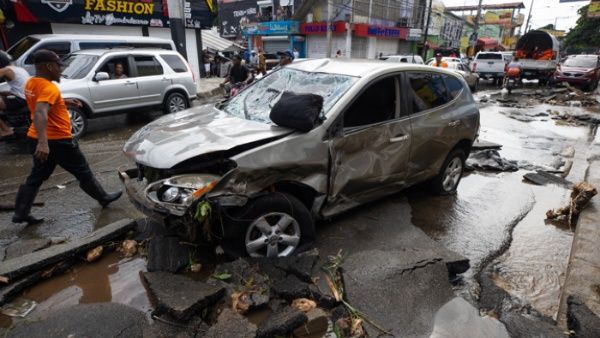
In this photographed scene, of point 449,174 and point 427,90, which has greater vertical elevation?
point 427,90

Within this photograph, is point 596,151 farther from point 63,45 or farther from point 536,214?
point 63,45

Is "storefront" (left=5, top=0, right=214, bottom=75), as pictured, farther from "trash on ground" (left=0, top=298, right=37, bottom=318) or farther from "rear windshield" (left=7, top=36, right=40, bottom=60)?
"trash on ground" (left=0, top=298, right=37, bottom=318)

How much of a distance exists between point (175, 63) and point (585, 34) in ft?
195

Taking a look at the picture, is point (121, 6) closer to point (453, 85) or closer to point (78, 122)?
point (78, 122)

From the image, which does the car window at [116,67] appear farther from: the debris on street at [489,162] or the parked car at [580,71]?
the parked car at [580,71]

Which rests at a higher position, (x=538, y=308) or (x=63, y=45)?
(x=63, y=45)

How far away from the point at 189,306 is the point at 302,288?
844 mm

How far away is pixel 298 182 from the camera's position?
10.3 ft

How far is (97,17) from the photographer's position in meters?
14.7

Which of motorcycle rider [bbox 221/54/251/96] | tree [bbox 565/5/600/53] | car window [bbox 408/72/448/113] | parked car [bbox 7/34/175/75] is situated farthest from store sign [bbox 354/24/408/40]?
tree [bbox 565/5/600/53]

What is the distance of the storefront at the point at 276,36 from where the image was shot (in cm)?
3241

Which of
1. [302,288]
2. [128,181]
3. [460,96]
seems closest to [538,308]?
[302,288]

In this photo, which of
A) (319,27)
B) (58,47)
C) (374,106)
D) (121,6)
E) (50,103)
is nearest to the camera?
(50,103)

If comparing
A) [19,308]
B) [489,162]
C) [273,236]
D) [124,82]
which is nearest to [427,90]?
[273,236]
